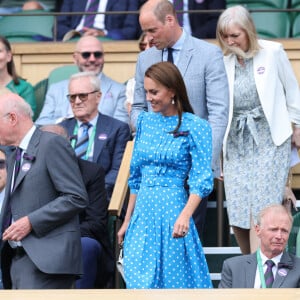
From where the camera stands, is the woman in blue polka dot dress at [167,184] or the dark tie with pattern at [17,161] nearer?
the woman in blue polka dot dress at [167,184]

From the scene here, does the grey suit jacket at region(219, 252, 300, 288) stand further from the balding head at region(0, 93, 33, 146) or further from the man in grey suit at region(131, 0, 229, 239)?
the balding head at region(0, 93, 33, 146)

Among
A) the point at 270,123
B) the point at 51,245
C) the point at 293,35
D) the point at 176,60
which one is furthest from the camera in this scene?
the point at 293,35

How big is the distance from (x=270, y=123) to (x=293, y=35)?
3.49 metres

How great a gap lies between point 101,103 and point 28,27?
2226 mm

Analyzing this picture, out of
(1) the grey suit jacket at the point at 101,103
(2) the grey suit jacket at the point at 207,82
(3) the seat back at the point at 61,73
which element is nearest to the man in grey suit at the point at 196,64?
(2) the grey suit jacket at the point at 207,82

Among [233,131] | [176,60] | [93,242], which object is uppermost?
[176,60]

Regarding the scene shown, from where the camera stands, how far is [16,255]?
27.7ft

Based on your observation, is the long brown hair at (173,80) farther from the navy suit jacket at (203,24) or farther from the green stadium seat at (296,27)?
the green stadium seat at (296,27)

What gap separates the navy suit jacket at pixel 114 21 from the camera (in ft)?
43.8

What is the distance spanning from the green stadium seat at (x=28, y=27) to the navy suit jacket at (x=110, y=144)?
2829mm
